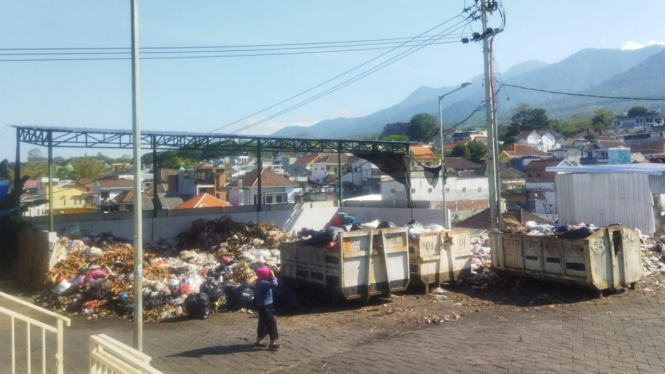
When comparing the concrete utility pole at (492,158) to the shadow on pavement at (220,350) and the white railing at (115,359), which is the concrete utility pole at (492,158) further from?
the white railing at (115,359)

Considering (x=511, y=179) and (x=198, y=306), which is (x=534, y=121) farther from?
(x=198, y=306)

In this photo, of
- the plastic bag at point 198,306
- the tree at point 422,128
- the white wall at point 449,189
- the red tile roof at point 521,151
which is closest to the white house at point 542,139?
the tree at point 422,128

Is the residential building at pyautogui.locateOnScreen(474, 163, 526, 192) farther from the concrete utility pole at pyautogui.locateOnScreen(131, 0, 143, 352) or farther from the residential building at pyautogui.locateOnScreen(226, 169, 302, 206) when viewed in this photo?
the concrete utility pole at pyautogui.locateOnScreen(131, 0, 143, 352)

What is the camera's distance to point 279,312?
1077 centimetres

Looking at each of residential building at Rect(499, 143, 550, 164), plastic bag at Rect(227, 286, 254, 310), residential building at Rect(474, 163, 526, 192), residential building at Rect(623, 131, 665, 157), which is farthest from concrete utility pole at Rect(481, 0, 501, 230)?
residential building at Rect(623, 131, 665, 157)

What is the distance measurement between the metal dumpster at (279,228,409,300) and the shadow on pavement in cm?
263

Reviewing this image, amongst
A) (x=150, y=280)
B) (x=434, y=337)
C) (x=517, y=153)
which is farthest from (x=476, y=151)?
(x=434, y=337)

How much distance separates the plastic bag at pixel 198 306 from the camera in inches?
409

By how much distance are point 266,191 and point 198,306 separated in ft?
124

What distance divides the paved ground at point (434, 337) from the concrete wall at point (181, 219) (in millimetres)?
9416

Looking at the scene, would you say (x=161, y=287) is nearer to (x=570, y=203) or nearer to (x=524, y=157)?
(x=570, y=203)

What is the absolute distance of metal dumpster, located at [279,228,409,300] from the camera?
1045 cm

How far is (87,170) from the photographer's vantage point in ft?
233

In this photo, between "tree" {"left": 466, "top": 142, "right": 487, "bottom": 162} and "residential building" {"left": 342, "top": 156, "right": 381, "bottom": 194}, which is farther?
"tree" {"left": 466, "top": 142, "right": 487, "bottom": 162}
